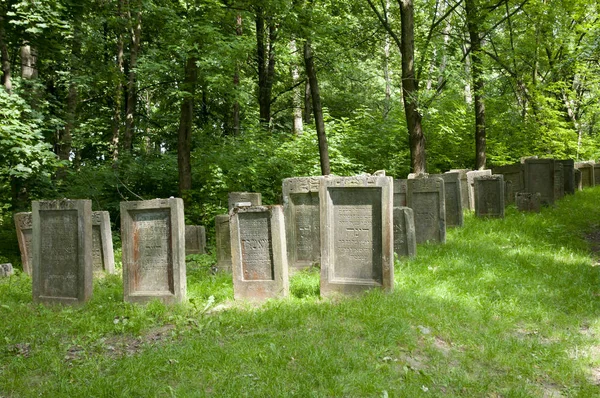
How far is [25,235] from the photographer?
10.2 meters

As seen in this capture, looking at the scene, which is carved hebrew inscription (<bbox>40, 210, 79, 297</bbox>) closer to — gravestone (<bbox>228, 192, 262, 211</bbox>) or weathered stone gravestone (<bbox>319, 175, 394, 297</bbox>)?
weathered stone gravestone (<bbox>319, 175, 394, 297</bbox>)

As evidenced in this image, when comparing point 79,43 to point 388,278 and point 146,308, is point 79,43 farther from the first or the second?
point 388,278

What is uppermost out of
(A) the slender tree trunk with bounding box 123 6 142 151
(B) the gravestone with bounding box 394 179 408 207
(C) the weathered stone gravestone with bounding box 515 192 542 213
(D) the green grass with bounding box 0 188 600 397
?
(A) the slender tree trunk with bounding box 123 6 142 151

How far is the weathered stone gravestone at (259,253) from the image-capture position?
23.1ft

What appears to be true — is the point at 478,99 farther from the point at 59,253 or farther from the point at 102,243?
the point at 59,253

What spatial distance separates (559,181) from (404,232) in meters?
9.95

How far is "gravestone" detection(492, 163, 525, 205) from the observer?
15.5 metres

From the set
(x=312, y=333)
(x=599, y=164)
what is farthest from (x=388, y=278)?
(x=599, y=164)

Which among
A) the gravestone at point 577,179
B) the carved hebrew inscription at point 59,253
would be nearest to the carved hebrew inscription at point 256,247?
the carved hebrew inscription at point 59,253

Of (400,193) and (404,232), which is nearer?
(404,232)

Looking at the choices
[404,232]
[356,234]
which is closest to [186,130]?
[404,232]

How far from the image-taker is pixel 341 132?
20000 mm

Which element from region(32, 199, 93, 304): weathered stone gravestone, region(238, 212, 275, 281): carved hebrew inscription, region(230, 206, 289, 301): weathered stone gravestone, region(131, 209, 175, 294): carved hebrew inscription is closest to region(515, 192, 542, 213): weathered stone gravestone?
region(230, 206, 289, 301): weathered stone gravestone

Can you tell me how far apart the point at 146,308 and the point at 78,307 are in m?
1.08
